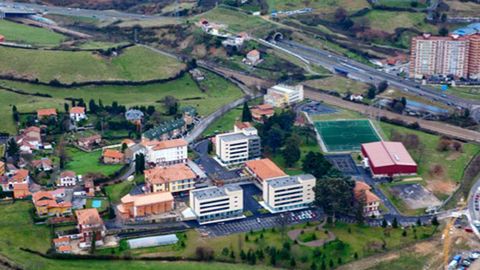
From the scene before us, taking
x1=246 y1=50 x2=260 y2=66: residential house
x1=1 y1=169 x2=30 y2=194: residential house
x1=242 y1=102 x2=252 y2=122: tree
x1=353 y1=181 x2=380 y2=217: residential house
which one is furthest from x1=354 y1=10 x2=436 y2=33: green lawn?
x1=1 y1=169 x2=30 y2=194: residential house

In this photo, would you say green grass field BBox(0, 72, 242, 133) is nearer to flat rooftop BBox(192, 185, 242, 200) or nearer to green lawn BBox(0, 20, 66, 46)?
green lawn BBox(0, 20, 66, 46)

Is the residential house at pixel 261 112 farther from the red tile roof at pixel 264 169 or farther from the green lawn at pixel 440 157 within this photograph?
the green lawn at pixel 440 157

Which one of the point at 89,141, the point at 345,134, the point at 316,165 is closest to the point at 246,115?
the point at 345,134

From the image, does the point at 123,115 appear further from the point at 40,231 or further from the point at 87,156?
the point at 40,231

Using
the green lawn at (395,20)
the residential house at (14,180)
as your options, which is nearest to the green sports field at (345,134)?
the residential house at (14,180)

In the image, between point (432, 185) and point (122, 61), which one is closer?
point (432, 185)

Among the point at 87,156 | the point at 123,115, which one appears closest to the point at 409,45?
the point at 123,115
